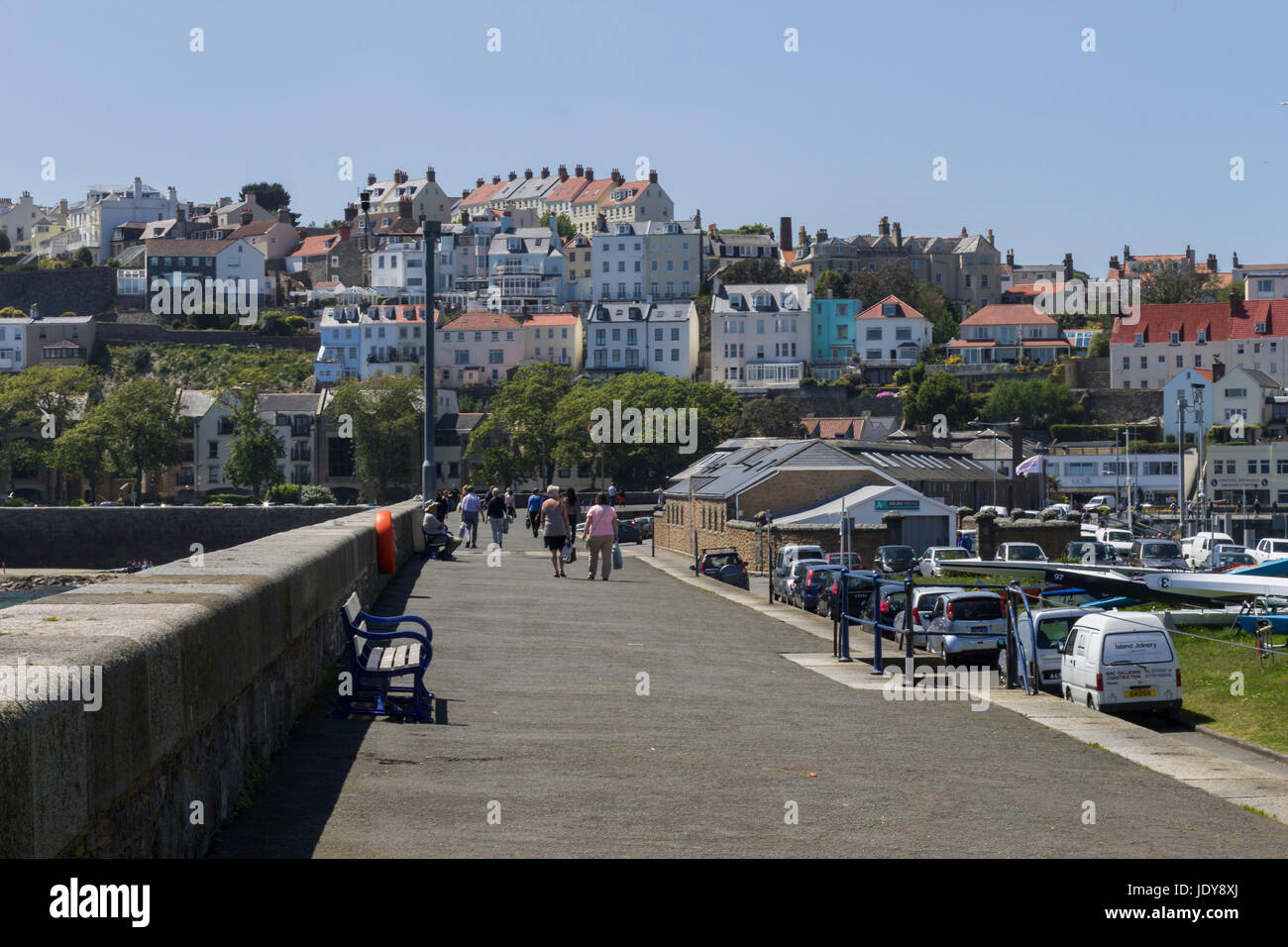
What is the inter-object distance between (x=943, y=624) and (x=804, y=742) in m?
15.4

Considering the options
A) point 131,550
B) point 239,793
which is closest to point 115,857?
point 239,793

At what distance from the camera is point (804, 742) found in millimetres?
11461

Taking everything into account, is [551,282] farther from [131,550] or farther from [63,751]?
[63,751]

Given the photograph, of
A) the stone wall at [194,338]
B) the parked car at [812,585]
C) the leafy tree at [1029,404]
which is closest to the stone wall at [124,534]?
the parked car at [812,585]

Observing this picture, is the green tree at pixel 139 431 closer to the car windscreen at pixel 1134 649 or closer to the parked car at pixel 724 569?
the parked car at pixel 724 569

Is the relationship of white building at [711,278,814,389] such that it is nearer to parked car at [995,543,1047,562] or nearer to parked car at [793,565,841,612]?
parked car at [995,543,1047,562]

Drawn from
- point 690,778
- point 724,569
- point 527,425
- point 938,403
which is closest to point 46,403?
point 527,425

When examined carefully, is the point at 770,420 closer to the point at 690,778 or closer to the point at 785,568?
the point at 785,568

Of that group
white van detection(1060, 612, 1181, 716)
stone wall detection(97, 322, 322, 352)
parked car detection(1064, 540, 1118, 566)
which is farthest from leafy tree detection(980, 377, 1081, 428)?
white van detection(1060, 612, 1181, 716)

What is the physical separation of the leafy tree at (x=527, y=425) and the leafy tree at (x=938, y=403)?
3359cm

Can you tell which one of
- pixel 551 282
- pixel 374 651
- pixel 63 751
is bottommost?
pixel 374 651

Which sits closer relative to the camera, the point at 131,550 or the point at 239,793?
the point at 239,793
